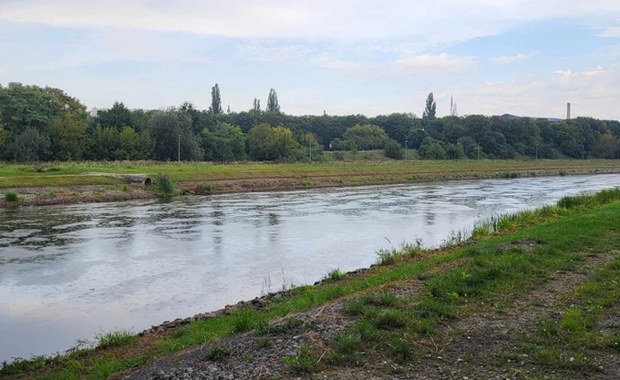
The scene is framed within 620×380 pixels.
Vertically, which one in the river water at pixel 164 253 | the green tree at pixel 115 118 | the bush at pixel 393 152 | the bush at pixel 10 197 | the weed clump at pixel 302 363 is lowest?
the river water at pixel 164 253

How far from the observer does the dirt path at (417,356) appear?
6.74 metres

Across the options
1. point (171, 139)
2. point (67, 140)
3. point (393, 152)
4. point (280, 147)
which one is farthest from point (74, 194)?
point (393, 152)

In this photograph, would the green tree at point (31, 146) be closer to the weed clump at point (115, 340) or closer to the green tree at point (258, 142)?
the green tree at point (258, 142)

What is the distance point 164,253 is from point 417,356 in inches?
582

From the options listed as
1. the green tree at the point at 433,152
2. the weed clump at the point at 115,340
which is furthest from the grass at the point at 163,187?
the green tree at the point at 433,152

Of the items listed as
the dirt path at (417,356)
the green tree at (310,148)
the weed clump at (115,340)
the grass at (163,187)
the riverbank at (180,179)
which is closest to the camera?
the dirt path at (417,356)

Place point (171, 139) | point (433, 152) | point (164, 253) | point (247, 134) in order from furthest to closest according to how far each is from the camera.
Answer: point (433, 152), point (247, 134), point (171, 139), point (164, 253)

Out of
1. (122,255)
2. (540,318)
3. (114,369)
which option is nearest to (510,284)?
(540,318)

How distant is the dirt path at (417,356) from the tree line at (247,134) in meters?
71.2

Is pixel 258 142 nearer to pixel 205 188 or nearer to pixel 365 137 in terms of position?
pixel 365 137

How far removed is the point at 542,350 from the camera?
284 inches

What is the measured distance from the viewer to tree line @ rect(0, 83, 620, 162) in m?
79.6

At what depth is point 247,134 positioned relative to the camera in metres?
117

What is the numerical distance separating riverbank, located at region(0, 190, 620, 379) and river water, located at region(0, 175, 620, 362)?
7.01 ft
